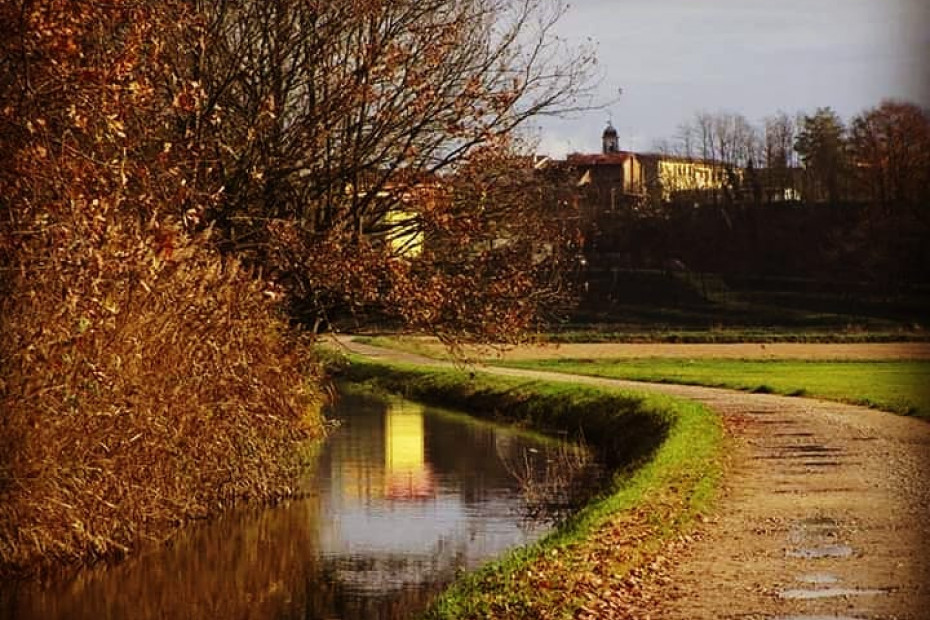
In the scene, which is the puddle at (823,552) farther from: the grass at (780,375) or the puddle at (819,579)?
the grass at (780,375)

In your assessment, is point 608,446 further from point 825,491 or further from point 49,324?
point 49,324

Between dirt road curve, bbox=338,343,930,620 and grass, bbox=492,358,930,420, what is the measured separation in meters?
6.81

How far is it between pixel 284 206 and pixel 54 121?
10.4 m

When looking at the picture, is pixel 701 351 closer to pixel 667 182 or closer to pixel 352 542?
pixel 352 542

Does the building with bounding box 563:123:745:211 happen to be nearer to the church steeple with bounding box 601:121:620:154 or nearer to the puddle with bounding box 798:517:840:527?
the church steeple with bounding box 601:121:620:154

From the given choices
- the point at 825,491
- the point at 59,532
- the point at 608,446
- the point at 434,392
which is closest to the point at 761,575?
the point at 825,491

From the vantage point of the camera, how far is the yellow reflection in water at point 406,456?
23.9m

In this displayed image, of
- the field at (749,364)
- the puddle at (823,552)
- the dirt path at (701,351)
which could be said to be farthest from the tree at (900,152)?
the dirt path at (701,351)

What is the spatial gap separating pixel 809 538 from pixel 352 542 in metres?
6.61

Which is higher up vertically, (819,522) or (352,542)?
(819,522)

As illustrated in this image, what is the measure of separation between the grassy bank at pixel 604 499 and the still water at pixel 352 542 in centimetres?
129

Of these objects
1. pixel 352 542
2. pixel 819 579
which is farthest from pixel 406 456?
pixel 819 579

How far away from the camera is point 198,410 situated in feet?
62.0

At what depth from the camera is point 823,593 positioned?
38.5 ft
